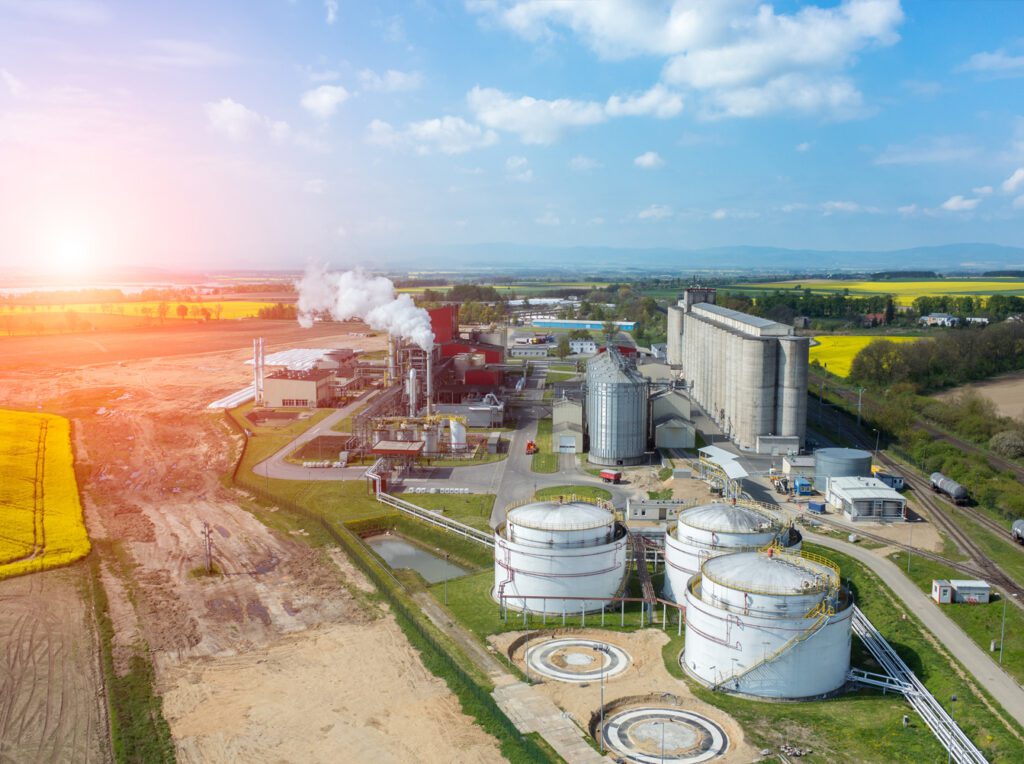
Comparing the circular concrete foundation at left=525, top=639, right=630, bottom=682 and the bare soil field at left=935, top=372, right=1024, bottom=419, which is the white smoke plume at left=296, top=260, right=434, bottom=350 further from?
the bare soil field at left=935, top=372, right=1024, bottom=419

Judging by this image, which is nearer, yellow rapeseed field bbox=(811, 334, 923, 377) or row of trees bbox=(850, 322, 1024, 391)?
row of trees bbox=(850, 322, 1024, 391)

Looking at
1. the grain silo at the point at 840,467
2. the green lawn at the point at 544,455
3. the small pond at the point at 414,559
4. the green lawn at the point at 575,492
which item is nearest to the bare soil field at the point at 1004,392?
the grain silo at the point at 840,467

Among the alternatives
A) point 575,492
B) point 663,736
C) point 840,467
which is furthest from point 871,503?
point 663,736

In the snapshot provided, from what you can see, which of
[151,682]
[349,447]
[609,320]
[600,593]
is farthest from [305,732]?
[609,320]

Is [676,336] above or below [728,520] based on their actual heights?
above

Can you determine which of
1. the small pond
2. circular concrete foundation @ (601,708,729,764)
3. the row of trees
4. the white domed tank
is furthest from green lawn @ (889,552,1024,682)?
the row of trees

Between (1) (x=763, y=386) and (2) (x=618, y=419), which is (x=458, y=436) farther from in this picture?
(1) (x=763, y=386)
